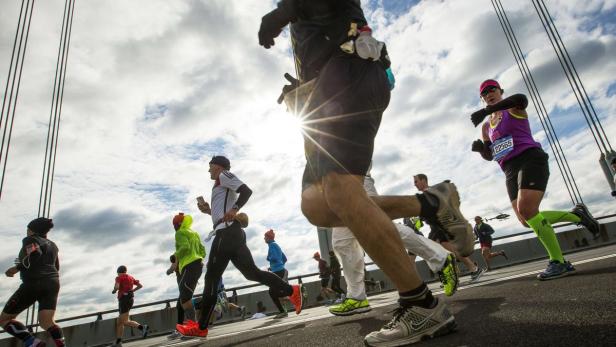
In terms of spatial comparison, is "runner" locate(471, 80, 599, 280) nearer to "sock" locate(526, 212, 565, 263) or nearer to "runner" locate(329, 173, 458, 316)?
"sock" locate(526, 212, 565, 263)

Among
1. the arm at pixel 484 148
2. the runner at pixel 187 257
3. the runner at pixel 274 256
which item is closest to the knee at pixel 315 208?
the arm at pixel 484 148

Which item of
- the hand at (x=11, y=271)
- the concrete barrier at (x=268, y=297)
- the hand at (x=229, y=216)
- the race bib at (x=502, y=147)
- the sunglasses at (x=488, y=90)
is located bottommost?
the concrete barrier at (x=268, y=297)

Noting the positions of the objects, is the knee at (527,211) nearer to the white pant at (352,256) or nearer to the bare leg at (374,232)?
the white pant at (352,256)

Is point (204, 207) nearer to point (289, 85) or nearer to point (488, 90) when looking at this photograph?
point (289, 85)

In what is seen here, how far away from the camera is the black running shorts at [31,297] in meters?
4.50

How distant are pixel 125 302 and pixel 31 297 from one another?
3.32 metres

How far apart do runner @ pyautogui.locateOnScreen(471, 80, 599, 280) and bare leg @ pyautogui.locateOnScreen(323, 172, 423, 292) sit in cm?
232

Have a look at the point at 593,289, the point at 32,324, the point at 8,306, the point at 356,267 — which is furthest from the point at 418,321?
the point at 32,324

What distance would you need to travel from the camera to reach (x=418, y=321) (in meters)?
1.41

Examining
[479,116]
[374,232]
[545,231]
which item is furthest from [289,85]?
[545,231]

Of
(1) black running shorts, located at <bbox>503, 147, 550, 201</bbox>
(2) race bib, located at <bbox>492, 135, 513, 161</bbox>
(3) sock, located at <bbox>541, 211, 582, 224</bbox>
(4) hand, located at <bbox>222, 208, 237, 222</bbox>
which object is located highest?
(2) race bib, located at <bbox>492, 135, 513, 161</bbox>

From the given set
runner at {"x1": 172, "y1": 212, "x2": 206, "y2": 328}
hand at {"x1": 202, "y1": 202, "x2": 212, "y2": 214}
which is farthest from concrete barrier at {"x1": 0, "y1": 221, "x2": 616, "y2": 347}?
hand at {"x1": 202, "y1": 202, "x2": 212, "y2": 214}

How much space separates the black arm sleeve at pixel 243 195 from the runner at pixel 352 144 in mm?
2456

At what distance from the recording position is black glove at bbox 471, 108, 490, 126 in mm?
3370
